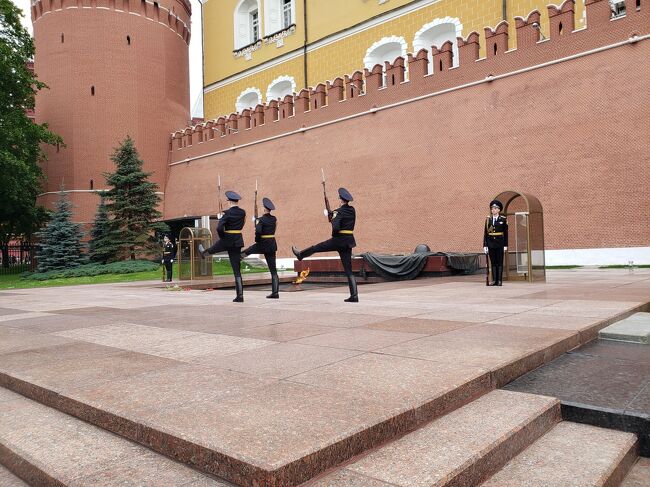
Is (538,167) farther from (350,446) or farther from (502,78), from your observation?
(350,446)

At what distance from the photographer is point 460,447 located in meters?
2.35

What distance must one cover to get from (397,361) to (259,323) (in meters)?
2.44

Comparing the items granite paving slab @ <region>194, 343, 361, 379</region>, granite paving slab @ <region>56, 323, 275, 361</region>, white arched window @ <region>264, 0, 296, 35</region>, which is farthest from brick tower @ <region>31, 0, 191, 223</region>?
granite paving slab @ <region>194, 343, 361, 379</region>

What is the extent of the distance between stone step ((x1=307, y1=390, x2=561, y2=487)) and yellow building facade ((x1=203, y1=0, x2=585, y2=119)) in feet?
62.5

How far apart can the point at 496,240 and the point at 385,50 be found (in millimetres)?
17508

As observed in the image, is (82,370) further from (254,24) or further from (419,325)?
(254,24)

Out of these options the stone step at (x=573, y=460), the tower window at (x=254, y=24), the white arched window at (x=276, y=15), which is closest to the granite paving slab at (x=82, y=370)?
the stone step at (x=573, y=460)

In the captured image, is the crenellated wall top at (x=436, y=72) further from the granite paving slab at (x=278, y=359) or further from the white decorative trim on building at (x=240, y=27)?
the granite paving slab at (x=278, y=359)

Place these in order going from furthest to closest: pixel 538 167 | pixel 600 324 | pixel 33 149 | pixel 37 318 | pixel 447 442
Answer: pixel 33 149 → pixel 538 167 → pixel 37 318 → pixel 600 324 → pixel 447 442

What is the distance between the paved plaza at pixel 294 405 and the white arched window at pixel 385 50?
69.9ft

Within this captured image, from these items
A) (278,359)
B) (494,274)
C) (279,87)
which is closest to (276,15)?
(279,87)

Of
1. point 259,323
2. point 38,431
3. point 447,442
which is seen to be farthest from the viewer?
point 259,323

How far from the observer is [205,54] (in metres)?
34.8

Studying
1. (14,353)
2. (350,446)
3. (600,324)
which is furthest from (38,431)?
(600,324)
